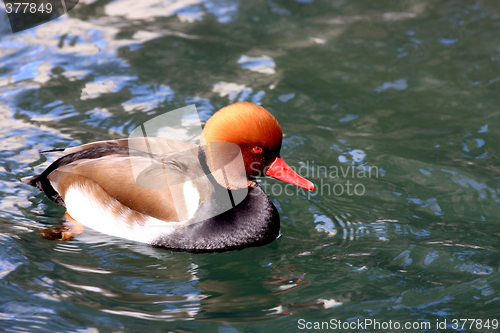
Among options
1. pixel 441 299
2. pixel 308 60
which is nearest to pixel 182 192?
pixel 441 299

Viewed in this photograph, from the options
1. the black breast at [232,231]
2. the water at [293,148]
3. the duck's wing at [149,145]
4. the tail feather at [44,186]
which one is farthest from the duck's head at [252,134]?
the tail feather at [44,186]

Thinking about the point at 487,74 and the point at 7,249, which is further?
the point at 487,74

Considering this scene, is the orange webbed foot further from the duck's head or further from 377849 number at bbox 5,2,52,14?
377849 number at bbox 5,2,52,14

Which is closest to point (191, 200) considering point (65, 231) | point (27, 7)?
point (65, 231)

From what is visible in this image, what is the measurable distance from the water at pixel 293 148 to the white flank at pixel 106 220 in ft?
0.34

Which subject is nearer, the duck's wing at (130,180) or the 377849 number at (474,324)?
the 377849 number at (474,324)

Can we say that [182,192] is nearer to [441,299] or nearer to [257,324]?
[257,324]

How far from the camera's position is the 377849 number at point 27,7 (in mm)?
7602

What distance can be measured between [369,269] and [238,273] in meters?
0.96

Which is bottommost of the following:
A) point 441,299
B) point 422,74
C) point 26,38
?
point 441,299

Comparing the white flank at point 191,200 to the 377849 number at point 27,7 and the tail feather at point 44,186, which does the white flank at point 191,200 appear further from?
the 377849 number at point 27,7

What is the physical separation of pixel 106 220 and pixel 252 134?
1.38 m

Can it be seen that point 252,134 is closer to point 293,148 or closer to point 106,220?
point 106,220

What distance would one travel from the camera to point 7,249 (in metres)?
4.04
